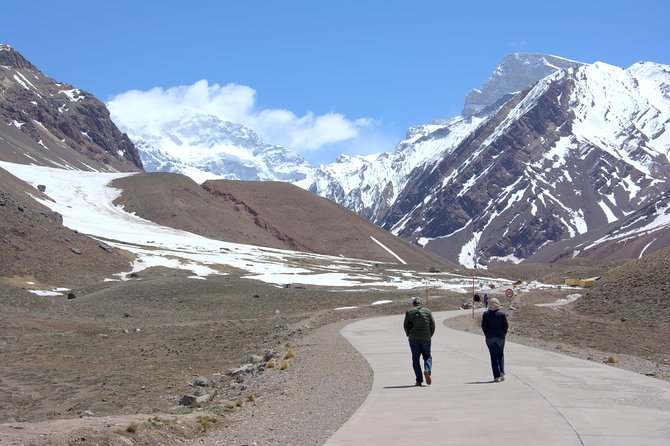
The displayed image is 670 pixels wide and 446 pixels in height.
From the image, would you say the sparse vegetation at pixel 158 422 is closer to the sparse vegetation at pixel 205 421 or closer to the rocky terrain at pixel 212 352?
the rocky terrain at pixel 212 352

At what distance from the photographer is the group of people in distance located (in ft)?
55.1

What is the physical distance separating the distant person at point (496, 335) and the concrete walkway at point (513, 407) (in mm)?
319

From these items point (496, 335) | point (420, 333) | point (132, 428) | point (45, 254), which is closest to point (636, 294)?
point (496, 335)

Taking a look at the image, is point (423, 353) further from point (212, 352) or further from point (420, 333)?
point (212, 352)

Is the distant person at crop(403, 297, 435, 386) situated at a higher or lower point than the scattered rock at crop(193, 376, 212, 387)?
higher

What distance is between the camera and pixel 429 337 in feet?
57.0

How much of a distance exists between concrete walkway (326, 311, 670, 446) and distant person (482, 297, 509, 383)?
0.32 metres

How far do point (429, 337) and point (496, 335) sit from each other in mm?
1400

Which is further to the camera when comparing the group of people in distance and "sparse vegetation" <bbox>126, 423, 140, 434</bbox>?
the group of people in distance

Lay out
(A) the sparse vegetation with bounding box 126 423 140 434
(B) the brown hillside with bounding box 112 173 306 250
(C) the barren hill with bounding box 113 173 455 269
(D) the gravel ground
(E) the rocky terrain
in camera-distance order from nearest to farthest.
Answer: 1. (D) the gravel ground
2. (A) the sparse vegetation with bounding box 126 423 140 434
3. (E) the rocky terrain
4. (B) the brown hillside with bounding box 112 173 306 250
5. (C) the barren hill with bounding box 113 173 455 269

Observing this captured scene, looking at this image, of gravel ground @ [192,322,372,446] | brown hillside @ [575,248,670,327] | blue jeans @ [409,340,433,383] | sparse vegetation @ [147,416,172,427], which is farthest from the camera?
brown hillside @ [575,248,670,327]

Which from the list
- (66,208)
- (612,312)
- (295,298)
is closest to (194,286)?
(295,298)

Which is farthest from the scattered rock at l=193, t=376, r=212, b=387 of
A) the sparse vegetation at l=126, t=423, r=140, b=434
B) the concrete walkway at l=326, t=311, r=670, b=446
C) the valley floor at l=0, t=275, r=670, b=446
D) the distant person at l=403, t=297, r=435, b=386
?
the sparse vegetation at l=126, t=423, r=140, b=434

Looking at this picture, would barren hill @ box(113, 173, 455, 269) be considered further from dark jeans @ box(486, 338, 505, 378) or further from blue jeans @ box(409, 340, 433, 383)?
dark jeans @ box(486, 338, 505, 378)
